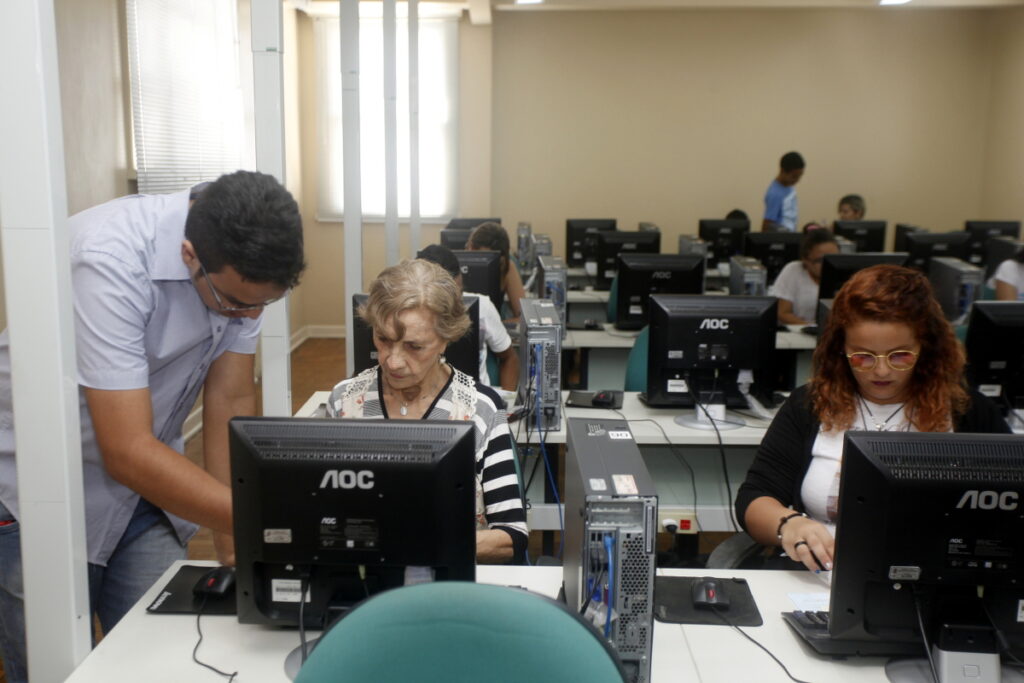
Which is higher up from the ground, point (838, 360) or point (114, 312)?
point (114, 312)

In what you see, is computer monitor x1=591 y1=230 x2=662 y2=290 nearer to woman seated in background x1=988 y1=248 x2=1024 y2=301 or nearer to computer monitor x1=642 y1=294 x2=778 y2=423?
woman seated in background x1=988 y1=248 x2=1024 y2=301

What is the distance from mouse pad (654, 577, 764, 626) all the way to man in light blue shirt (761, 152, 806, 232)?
20.8 ft

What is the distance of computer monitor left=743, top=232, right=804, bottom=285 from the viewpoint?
20.7ft

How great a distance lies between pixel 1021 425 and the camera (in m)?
3.01

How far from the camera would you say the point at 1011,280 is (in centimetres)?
532

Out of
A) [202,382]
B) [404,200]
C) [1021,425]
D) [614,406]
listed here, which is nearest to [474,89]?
[404,200]

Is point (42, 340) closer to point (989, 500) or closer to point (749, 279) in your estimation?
point (989, 500)

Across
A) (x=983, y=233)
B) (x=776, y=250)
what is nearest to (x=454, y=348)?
(x=776, y=250)

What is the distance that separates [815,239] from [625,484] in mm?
4259

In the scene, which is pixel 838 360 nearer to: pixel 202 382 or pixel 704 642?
pixel 704 642

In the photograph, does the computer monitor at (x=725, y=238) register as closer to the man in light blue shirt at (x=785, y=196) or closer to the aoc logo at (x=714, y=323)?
the man in light blue shirt at (x=785, y=196)

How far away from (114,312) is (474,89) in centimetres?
732

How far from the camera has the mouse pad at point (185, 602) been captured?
69.6 inches

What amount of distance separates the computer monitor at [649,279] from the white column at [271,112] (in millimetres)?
2195
